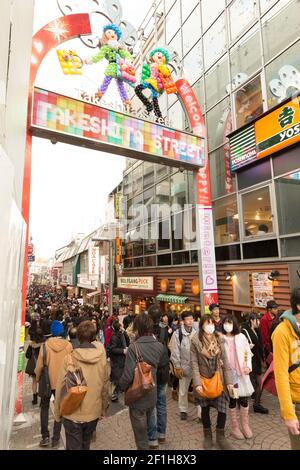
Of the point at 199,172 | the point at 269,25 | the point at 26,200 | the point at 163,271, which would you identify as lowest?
the point at 163,271

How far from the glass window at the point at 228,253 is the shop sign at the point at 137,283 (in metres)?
5.00

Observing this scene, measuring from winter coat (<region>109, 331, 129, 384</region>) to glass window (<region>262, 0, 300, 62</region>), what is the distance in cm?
1041

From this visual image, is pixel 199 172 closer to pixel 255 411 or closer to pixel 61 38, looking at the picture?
pixel 61 38

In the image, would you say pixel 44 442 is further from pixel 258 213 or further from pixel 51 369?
pixel 258 213

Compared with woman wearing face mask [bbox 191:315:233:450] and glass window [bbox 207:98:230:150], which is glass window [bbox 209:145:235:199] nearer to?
glass window [bbox 207:98:230:150]

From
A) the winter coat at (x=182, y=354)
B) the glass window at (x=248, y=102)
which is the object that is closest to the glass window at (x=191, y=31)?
the glass window at (x=248, y=102)

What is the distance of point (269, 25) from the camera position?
1032 centimetres

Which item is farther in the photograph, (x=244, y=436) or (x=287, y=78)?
(x=287, y=78)

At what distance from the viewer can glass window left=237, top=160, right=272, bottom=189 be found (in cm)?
986

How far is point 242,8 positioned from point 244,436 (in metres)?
14.3

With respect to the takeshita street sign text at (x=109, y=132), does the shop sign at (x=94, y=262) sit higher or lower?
lower

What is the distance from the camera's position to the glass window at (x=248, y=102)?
10.6m

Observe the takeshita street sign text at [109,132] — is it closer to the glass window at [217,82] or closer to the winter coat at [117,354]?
the glass window at [217,82]
